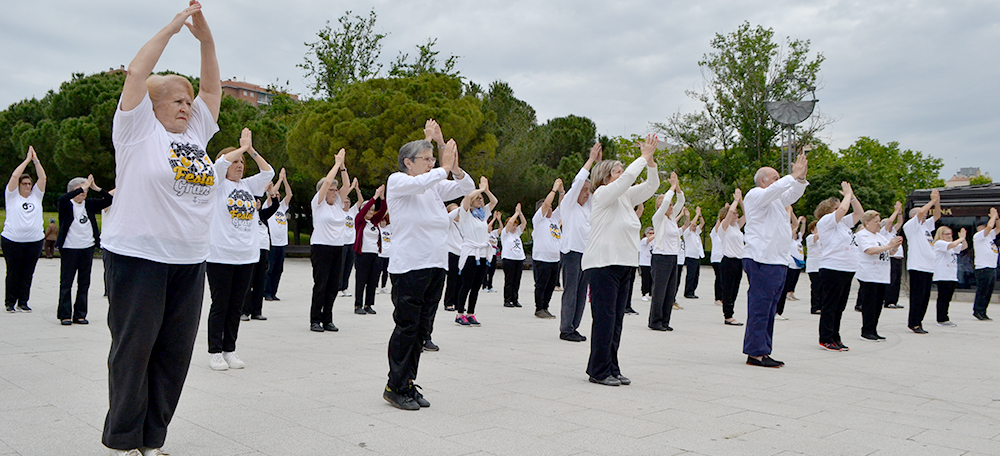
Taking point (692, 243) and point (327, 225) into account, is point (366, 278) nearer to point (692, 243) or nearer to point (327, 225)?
point (327, 225)

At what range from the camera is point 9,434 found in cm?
394

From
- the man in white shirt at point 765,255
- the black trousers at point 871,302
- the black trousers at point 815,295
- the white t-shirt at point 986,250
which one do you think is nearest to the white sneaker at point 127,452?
the man in white shirt at point 765,255

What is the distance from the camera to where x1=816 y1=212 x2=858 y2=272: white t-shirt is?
28.2 ft

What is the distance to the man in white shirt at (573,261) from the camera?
29.4 feet

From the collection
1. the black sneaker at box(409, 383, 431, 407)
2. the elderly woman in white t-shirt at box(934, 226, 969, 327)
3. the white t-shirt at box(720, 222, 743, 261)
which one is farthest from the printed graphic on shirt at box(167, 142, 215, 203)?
the elderly woman in white t-shirt at box(934, 226, 969, 327)

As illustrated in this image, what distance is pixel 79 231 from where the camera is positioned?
9.75m

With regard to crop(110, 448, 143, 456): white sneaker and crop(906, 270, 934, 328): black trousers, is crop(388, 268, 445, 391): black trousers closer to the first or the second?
crop(110, 448, 143, 456): white sneaker

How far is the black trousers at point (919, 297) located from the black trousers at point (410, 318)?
364 inches

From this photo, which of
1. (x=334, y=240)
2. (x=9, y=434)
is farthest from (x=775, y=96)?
(x=9, y=434)

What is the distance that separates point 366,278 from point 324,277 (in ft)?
9.38

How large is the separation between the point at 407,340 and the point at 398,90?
26.9m

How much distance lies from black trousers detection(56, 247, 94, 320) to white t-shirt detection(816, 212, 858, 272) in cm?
945

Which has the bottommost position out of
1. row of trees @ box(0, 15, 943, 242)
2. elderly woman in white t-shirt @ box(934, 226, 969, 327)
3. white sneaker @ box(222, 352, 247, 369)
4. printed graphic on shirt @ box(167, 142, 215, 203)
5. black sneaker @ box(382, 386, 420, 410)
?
white sneaker @ box(222, 352, 247, 369)

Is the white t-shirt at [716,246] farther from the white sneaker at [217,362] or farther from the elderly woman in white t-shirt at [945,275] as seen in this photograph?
the white sneaker at [217,362]
